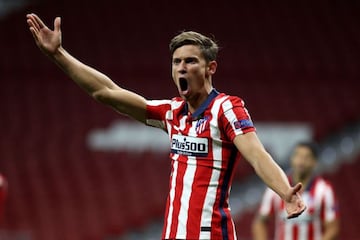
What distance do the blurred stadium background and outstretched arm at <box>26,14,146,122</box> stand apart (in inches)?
255

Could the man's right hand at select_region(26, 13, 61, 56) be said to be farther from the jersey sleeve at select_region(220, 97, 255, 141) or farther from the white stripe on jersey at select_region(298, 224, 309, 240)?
the white stripe on jersey at select_region(298, 224, 309, 240)

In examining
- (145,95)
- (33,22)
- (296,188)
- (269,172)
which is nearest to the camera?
(296,188)

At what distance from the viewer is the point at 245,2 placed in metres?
15.2

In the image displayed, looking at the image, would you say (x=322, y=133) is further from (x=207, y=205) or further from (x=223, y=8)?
(x=207, y=205)

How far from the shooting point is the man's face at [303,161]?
6043mm

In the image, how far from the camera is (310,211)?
6.15m

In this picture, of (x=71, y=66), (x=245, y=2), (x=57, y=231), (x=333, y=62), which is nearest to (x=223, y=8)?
(x=245, y=2)

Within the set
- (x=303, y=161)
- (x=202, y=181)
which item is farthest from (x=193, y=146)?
(x=303, y=161)

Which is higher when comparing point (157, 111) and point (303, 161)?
point (303, 161)

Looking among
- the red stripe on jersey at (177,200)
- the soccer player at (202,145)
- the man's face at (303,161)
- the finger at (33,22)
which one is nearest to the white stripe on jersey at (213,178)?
the soccer player at (202,145)

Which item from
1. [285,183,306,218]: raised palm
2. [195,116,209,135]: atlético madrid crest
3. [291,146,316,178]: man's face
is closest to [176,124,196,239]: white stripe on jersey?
[195,116,209,135]: atlético madrid crest

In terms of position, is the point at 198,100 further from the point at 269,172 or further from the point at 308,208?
the point at 308,208

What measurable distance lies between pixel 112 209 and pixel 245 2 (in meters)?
6.04

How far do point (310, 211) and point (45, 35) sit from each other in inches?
126
